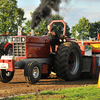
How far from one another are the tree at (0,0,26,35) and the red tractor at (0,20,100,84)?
25935 millimetres

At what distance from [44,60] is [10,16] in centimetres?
2786

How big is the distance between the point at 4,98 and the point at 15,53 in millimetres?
4039

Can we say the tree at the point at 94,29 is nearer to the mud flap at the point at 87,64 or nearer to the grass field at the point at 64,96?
the mud flap at the point at 87,64

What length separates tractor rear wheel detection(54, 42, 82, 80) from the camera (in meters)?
9.69

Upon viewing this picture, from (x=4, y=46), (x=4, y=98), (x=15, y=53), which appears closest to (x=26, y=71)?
(x=15, y=53)

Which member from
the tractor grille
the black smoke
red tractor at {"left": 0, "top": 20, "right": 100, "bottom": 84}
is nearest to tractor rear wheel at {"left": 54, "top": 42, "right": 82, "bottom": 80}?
red tractor at {"left": 0, "top": 20, "right": 100, "bottom": 84}

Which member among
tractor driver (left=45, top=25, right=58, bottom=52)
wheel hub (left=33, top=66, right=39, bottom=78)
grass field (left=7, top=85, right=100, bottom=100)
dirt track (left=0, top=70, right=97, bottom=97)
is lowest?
dirt track (left=0, top=70, right=97, bottom=97)

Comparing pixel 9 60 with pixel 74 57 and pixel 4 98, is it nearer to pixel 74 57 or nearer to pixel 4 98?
pixel 4 98

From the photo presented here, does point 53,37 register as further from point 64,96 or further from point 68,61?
point 64,96

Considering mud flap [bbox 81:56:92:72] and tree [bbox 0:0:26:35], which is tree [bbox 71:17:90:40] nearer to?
tree [bbox 0:0:26:35]

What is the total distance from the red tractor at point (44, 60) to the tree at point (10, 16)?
1021 inches

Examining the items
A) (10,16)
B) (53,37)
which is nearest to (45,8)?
(53,37)

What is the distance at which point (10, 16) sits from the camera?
36.7 m

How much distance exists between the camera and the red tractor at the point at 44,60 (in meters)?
8.66
